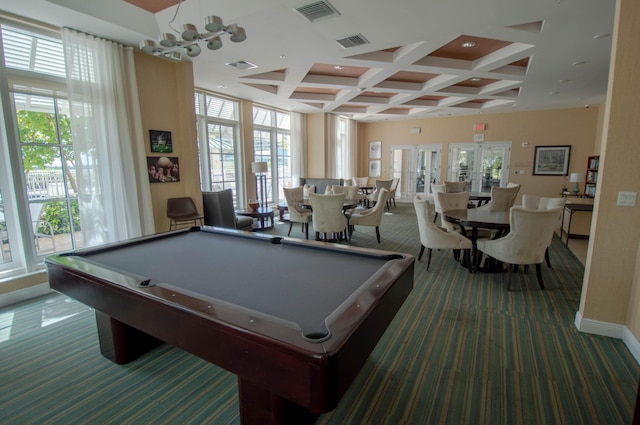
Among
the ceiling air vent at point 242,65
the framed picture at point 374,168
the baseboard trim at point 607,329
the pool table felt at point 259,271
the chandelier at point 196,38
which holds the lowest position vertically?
the baseboard trim at point 607,329

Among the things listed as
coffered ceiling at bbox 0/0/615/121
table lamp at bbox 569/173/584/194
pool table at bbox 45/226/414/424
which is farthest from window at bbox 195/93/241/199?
table lamp at bbox 569/173/584/194

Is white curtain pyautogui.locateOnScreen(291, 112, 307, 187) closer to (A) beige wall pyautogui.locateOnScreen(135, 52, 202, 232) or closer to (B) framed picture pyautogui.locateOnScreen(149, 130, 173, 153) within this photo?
(A) beige wall pyautogui.locateOnScreen(135, 52, 202, 232)

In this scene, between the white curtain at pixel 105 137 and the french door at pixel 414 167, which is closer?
the white curtain at pixel 105 137

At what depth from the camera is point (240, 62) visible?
4.79 metres

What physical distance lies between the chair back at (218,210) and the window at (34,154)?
187cm

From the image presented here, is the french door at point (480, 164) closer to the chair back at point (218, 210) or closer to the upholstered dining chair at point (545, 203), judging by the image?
the upholstered dining chair at point (545, 203)

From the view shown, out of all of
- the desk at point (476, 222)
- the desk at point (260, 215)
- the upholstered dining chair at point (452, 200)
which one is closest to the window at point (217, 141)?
the desk at point (260, 215)

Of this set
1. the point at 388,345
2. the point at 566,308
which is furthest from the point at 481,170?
the point at 388,345

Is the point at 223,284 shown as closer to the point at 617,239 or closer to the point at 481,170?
the point at 617,239

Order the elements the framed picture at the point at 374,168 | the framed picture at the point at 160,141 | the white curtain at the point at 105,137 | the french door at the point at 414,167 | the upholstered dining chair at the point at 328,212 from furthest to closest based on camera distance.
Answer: the framed picture at the point at 374,168 → the french door at the point at 414,167 → the upholstered dining chair at the point at 328,212 → the framed picture at the point at 160,141 → the white curtain at the point at 105,137

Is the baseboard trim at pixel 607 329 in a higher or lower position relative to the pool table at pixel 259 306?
lower

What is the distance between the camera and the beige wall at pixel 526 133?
8844 mm

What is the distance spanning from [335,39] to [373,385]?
392cm

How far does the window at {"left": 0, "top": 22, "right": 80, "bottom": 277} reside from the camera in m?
3.35
